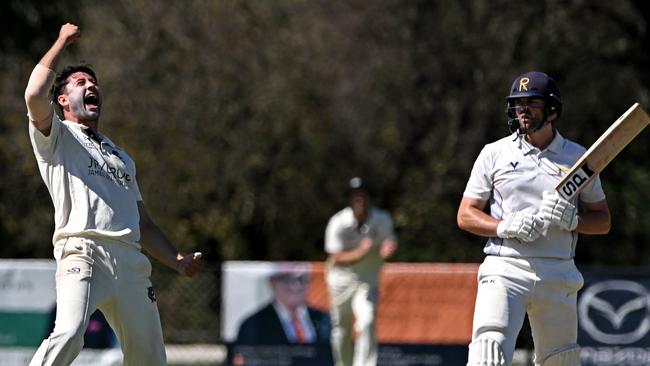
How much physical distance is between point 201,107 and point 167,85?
738mm

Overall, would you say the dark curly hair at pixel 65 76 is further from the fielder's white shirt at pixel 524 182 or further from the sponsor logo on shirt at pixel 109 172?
the fielder's white shirt at pixel 524 182

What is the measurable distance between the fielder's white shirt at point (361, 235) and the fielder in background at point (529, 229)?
6425 millimetres

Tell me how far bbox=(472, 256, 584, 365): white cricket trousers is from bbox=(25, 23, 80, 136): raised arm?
8.36 feet

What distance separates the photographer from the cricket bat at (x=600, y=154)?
697 centimetres

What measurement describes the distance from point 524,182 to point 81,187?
95.4 inches

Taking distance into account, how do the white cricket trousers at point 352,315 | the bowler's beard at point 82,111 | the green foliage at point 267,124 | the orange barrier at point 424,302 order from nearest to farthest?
the bowler's beard at point 82,111, the white cricket trousers at point 352,315, the orange barrier at point 424,302, the green foliage at point 267,124

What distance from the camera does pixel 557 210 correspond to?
691cm

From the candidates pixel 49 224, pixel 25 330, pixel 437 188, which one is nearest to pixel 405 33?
pixel 437 188

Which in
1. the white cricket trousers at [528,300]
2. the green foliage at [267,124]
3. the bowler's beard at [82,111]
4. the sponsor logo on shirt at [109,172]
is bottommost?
the white cricket trousers at [528,300]

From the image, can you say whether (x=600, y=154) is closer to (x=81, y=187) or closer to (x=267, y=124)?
(x=81, y=187)

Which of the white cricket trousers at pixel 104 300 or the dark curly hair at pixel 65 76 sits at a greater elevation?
the dark curly hair at pixel 65 76

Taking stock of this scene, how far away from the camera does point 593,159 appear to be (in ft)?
23.0

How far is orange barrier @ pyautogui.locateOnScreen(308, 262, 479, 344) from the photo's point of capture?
14000 mm

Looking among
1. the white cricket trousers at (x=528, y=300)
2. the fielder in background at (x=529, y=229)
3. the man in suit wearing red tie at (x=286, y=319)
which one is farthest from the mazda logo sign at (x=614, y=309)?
the white cricket trousers at (x=528, y=300)
